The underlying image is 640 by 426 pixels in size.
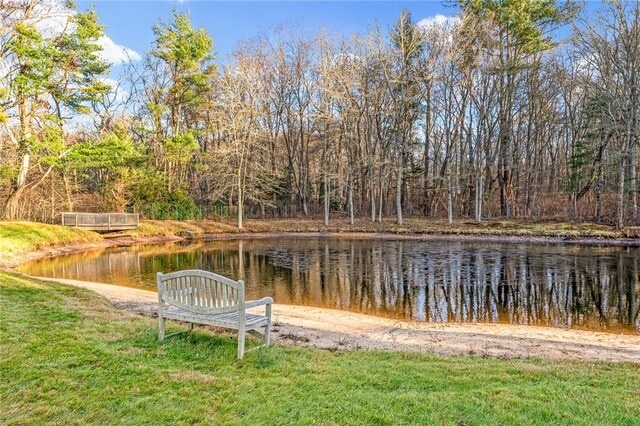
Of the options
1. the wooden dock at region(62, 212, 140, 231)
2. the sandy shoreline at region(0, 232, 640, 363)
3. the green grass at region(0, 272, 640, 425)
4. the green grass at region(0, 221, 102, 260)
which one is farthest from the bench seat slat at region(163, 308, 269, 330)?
the wooden dock at region(62, 212, 140, 231)

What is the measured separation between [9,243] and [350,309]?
1707 cm

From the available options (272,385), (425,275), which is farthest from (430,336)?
(425,275)

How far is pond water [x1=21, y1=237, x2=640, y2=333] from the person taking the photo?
10641 millimetres

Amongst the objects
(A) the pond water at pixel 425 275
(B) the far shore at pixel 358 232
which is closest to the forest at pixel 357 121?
(B) the far shore at pixel 358 232

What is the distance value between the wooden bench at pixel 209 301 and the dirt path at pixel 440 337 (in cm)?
178

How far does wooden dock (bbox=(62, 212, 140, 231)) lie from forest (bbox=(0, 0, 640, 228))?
3271 millimetres

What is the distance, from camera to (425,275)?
15.5m

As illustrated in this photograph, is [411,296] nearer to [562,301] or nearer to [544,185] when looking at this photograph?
[562,301]

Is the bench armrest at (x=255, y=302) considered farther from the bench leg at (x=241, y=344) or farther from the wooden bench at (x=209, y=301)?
the bench leg at (x=241, y=344)

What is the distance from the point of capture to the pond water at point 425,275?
1064 centimetres

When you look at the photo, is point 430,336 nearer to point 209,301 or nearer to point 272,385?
point 209,301

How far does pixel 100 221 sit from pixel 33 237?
610 cm

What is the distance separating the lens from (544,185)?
1507 inches

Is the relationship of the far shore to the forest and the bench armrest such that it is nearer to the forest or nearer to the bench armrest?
the forest
